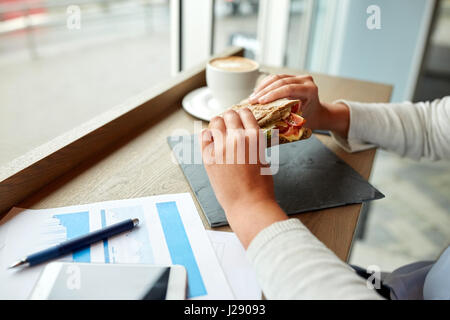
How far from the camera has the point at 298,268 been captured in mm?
414

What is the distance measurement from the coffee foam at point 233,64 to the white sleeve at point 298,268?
0.47 metres

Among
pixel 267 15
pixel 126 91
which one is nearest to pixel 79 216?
pixel 126 91

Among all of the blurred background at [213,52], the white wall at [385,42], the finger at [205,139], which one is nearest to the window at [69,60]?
the blurred background at [213,52]

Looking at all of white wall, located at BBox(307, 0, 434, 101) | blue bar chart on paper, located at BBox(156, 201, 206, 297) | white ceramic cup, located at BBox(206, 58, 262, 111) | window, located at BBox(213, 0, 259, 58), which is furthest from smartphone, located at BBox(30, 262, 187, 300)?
white wall, located at BBox(307, 0, 434, 101)

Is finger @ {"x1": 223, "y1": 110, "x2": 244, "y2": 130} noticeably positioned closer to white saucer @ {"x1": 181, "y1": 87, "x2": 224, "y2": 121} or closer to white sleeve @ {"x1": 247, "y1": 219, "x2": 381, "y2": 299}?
white sleeve @ {"x1": 247, "y1": 219, "x2": 381, "y2": 299}

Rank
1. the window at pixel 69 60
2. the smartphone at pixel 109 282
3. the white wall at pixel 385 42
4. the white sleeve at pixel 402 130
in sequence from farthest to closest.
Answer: the white wall at pixel 385 42 < the window at pixel 69 60 < the white sleeve at pixel 402 130 < the smartphone at pixel 109 282

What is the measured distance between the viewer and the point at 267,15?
2098 mm

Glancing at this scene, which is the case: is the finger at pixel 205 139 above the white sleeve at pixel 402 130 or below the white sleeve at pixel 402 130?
above

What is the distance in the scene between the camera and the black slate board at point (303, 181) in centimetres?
56

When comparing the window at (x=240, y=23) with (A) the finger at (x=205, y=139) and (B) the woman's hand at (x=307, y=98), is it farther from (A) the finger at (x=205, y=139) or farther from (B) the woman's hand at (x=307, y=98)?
(A) the finger at (x=205, y=139)

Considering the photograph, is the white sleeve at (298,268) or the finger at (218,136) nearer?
the white sleeve at (298,268)

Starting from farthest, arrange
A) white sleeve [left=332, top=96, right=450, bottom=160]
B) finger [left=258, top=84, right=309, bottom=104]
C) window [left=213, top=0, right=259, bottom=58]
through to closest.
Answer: window [left=213, top=0, right=259, bottom=58]
white sleeve [left=332, top=96, right=450, bottom=160]
finger [left=258, top=84, right=309, bottom=104]

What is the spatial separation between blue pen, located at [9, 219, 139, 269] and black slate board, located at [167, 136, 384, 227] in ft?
0.38

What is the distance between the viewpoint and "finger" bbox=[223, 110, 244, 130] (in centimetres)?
53
